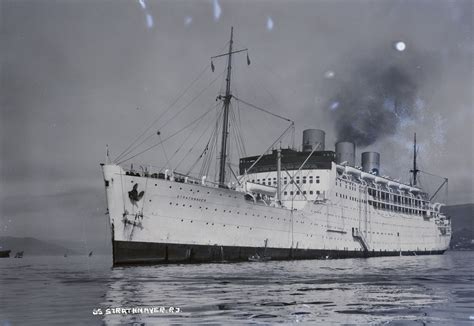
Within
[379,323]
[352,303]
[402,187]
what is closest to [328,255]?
[402,187]

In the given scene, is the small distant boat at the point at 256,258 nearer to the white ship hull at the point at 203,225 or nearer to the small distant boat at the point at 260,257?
the small distant boat at the point at 260,257

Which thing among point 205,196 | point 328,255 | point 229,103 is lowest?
point 328,255

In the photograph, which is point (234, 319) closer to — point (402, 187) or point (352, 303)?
point (352, 303)

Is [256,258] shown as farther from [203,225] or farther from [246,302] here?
[246,302]

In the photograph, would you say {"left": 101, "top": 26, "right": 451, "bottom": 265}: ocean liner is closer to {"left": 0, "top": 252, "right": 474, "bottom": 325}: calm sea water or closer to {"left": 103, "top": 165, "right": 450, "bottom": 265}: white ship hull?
{"left": 103, "top": 165, "right": 450, "bottom": 265}: white ship hull

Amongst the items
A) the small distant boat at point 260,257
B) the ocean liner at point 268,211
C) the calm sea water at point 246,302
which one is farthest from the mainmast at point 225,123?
the calm sea water at point 246,302

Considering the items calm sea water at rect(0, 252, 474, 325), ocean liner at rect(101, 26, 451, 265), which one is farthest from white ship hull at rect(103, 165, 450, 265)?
calm sea water at rect(0, 252, 474, 325)

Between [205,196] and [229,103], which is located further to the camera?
[229,103]

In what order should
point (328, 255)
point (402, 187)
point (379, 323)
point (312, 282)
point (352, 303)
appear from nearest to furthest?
point (379, 323) < point (352, 303) < point (312, 282) < point (328, 255) < point (402, 187)
